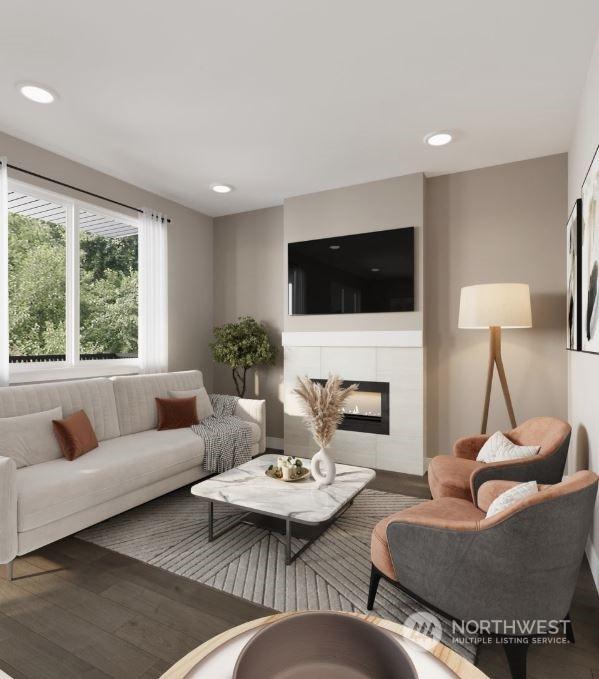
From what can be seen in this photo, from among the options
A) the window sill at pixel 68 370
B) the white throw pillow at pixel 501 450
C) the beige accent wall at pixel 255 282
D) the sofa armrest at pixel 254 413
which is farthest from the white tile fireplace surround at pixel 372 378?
the window sill at pixel 68 370

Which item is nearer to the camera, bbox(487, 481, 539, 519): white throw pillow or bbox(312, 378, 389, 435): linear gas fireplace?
bbox(487, 481, 539, 519): white throw pillow

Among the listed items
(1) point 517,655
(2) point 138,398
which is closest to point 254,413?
(2) point 138,398

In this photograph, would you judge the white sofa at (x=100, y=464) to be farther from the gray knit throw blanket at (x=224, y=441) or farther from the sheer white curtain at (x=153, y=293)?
the sheer white curtain at (x=153, y=293)

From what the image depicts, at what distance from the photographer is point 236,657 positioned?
79 cm

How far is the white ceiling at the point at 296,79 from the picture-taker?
6.81 ft

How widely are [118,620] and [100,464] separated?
1.03 meters

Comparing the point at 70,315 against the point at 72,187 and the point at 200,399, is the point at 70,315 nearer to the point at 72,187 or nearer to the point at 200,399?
the point at 72,187

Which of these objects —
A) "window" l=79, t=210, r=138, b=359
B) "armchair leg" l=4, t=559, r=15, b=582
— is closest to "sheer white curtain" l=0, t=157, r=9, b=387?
"window" l=79, t=210, r=138, b=359

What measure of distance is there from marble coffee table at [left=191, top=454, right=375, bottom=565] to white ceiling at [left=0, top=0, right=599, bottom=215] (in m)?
2.45

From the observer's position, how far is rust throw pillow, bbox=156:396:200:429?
370cm

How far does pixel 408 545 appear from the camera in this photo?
66.8 inches

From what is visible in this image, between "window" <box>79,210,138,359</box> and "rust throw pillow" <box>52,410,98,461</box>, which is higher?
"window" <box>79,210,138,359</box>

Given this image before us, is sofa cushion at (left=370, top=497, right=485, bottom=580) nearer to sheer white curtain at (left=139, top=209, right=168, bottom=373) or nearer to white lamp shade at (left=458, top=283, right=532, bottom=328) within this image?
white lamp shade at (left=458, top=283, right=532, bottom=328)

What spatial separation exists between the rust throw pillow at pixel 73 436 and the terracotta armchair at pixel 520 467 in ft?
7.49
